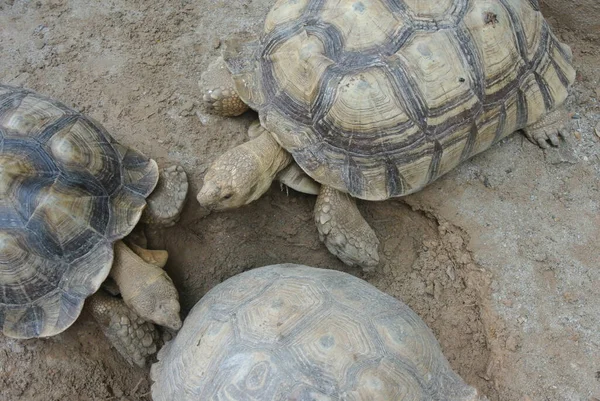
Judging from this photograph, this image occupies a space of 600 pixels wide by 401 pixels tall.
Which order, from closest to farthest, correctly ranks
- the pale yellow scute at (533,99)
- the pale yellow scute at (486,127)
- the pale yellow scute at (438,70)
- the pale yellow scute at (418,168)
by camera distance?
1. the pale yellow scute at (438,70)
2. the pale yellow scute at (418,168)
3. the pale yellow scute at (486,127)
4. the pale yellow scute at (533,99)

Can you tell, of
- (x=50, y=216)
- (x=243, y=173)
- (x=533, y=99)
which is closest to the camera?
(x=50, y=216)

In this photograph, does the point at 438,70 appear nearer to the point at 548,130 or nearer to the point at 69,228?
the point at 548,130

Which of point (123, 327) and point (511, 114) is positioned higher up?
point (511, 114)

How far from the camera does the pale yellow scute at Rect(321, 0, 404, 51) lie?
112 inches

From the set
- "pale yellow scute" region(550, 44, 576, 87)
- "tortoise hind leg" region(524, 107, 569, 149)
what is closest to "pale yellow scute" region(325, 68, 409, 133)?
"tortoise hind leg" region(524, 107, 569, 149)

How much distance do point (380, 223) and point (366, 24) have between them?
1.22m

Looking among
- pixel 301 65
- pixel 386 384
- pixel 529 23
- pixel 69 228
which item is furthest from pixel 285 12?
pixel 386 384

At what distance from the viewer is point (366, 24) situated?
285 centimetres

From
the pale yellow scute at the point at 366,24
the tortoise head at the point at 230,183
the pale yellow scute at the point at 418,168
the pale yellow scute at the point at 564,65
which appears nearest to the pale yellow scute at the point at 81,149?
the tortoise head at the point at 230,183

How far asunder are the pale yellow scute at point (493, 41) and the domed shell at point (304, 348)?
4.65 feet

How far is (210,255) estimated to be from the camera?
335cm

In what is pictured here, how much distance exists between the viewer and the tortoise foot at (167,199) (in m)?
3.05

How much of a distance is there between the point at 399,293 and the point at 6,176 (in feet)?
7.11

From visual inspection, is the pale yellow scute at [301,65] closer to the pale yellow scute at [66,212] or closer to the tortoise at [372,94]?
the tortoise at [372,94]
